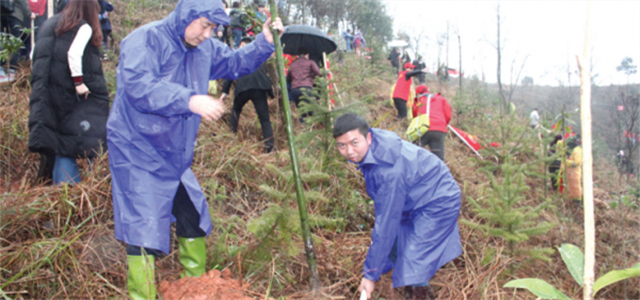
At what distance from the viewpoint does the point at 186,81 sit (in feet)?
8.07

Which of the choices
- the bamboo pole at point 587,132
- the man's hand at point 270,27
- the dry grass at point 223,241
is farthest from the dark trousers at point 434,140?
the bamboo pole at point 587,132

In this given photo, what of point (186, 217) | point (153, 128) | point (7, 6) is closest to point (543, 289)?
point (153, 128)

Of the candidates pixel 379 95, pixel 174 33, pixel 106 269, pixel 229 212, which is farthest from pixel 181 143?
pixel 379 95

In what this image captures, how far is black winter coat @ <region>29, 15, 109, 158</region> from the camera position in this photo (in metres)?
3.21

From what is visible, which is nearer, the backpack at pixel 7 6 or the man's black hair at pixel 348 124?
the man's black hair at pixel 348 124

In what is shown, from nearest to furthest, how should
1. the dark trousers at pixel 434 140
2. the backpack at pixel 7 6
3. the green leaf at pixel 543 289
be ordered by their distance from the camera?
1. the green leaf at pixel 543 289
2. the backpack at pixel 7 6
3. the dark trousers at pixel 434 140

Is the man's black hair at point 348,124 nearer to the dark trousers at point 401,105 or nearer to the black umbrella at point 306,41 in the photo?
the black umbrella at point 306,41

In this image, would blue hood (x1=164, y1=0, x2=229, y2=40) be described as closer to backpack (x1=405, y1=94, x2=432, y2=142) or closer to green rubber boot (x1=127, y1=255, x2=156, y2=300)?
green rubber boot (x1=127, y1=255, x2=156, y2=300)

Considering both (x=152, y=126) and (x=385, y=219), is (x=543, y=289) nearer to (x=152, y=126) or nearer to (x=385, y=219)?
(x=385, y=219)

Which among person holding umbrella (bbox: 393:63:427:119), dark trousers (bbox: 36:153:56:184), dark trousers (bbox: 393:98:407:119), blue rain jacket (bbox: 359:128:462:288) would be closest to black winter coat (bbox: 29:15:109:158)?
dark trousers (bbox: 36:153:56:184)

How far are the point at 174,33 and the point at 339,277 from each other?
6.98 ft

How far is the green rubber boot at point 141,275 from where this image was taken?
2.22m

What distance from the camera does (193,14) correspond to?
2.27m

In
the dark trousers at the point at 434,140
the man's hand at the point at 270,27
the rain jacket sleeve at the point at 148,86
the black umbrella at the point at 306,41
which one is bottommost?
the dark trousers at the point at 434,140
